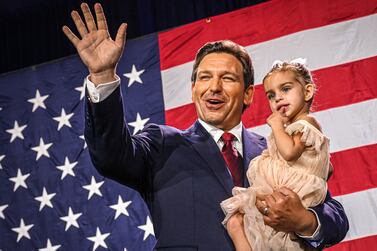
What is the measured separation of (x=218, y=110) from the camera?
197cm

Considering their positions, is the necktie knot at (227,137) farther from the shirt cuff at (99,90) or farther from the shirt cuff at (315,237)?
the shirt cuff at (99,90)

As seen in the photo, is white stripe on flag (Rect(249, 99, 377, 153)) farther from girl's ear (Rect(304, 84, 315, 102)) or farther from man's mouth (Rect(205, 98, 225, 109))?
man's mouth (Rect(205, 98, 225, 109))

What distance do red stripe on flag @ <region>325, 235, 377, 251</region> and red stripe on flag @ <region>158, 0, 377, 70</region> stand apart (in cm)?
121

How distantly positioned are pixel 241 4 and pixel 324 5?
68 cm

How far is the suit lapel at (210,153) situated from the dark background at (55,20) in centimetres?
227

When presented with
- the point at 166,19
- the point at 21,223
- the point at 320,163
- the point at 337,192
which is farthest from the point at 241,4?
the point at 320,163

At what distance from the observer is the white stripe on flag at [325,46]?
11.0 feet

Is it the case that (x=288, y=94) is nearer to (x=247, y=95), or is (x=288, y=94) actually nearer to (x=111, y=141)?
(x=247, y=95)

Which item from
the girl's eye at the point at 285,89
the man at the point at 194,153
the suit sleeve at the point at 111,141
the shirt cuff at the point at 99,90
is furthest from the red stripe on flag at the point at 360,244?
the shirt cuff at the point at 99,90

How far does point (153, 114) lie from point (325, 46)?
1117 millimetres

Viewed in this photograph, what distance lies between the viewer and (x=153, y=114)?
3.79 metres

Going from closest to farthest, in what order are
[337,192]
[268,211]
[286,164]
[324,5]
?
[268,211] < [286,164] < [337,192] < [324,5]

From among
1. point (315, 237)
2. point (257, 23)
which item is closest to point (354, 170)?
point (257, 23)

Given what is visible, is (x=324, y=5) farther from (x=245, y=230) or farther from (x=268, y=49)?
(x=245, y=230)
